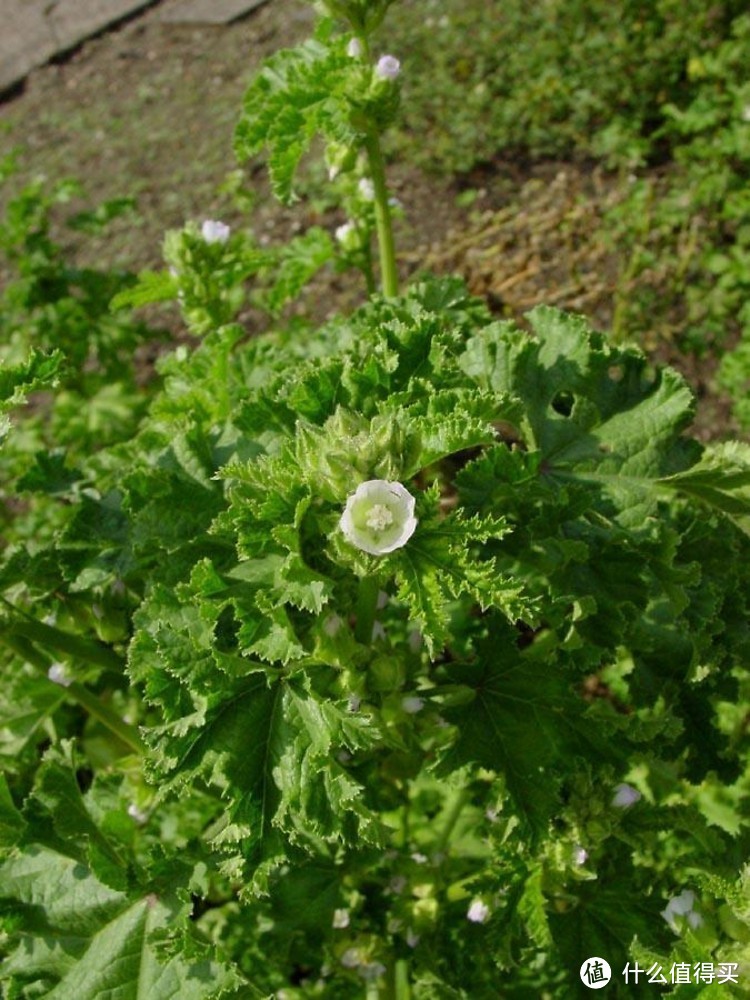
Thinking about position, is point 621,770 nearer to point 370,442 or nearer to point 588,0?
point 370,442

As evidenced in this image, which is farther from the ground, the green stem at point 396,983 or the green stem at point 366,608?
the green stem at point 366,608

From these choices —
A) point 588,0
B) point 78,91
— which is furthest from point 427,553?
point 78,91

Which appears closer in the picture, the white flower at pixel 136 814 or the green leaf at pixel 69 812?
the green leaf at pixel 69 812

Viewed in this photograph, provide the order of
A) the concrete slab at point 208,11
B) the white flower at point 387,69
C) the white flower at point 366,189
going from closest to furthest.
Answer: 1. the white flower at point 387,69
2. the white flower at point 366,189
3. the concrete slab at point 208,11

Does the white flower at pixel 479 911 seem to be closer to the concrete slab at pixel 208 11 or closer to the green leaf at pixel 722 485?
the green leaf at pixel 722 485

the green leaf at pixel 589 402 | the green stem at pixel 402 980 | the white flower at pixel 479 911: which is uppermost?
the green leaf at pixel 589 402

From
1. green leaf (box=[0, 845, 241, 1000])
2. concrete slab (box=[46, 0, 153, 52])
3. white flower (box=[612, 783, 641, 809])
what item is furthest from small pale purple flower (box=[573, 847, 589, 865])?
concrete slab (box=[46, 0, 153, 52])

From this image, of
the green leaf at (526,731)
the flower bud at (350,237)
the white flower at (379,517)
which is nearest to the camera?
the white flower at (379,517)

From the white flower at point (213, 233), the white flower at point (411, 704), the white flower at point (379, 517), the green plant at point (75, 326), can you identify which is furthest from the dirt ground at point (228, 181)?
the white flower at point (379, 517)

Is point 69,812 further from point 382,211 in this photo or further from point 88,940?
point 382,211
